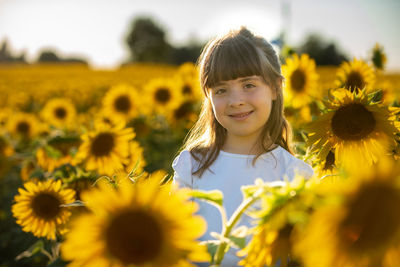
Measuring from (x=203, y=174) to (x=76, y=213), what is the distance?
627 mm

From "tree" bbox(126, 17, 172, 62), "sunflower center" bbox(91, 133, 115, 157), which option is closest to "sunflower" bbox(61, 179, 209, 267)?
"sunflower center" bbox(91, 133, 115, 157)

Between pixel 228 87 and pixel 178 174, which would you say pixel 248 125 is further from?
pixel 178 174

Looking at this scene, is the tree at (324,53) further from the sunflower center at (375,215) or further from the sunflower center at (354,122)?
the sunflower center at (375,215)

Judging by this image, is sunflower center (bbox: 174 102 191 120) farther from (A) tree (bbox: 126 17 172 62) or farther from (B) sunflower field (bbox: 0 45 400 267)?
(A) tree (bbox: 126 17 172 62)

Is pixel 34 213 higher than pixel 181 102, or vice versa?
pixel 181 102

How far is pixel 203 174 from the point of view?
1.88 metres

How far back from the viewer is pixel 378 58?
3098mm

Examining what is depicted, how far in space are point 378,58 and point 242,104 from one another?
181 centimetres

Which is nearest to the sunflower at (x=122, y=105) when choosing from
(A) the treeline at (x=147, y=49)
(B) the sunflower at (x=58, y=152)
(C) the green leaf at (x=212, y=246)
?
(B) the sunflower at (x=58, y=152)

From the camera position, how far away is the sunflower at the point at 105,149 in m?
2.59

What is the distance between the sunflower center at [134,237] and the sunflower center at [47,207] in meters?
1.34

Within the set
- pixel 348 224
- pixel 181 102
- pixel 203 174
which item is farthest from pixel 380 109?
pixel 181 102

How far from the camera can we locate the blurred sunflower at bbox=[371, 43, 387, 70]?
3.10m

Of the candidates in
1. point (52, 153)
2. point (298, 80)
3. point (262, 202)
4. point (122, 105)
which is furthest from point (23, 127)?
point (262, 202)
